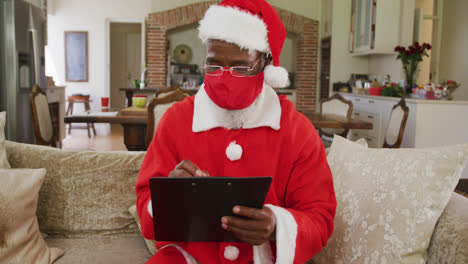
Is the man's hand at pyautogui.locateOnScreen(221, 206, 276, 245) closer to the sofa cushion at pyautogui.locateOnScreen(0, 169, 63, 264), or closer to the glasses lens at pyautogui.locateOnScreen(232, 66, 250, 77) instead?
the glasses lens at pyautogui.locateOnScreen(232, 66, 250, 77)

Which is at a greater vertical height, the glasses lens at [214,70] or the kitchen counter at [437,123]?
the glasses lens at [214,70]

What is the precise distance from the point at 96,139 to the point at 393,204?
6832mm

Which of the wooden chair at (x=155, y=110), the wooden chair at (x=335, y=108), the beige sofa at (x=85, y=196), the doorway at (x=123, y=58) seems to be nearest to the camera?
the beige sofa at (x=85, y=196)

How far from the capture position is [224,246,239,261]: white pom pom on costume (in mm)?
1121

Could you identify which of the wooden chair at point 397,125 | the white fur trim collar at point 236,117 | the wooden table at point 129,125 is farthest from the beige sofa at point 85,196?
the wooden chair at point 397,125

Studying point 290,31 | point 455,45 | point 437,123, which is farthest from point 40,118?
point 290,31

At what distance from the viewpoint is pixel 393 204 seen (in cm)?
117

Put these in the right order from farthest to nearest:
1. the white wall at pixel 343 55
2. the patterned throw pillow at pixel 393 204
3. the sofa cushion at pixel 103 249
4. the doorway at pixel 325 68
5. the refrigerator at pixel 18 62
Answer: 1. the doorway at pixel 325 68
2. the white wall at pixel 343 55
3. the refrigerator at pixel 18 62
4. the sofa cushion at pixel 103 249
5. the patterned throw pillow at pixel 393 204

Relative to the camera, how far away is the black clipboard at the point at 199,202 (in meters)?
0.89

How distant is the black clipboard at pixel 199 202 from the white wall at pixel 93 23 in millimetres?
7988

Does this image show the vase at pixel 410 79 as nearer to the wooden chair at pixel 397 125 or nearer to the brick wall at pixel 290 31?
the wooden chair at pixel 397 125

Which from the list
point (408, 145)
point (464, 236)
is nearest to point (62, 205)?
point (464, 236)

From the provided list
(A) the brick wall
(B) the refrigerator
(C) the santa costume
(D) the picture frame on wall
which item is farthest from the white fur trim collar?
(D) the picture frame on wall

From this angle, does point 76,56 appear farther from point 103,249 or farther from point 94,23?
point 103,249
